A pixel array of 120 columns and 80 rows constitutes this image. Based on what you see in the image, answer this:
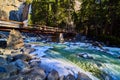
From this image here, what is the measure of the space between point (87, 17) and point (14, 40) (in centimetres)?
3193

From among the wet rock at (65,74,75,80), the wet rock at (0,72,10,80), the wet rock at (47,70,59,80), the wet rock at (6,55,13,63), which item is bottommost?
the wet rock at (65,74,75,80)

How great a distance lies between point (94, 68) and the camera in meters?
18.9

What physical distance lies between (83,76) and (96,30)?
34.6 meters

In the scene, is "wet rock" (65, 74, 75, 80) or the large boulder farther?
the large boulder

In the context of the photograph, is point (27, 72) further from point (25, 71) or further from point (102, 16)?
point (102, 16)

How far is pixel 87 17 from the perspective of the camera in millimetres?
53906

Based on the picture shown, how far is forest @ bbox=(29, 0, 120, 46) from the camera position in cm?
4594

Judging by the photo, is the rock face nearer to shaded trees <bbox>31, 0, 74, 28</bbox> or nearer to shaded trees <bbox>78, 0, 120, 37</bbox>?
shaded trees <bbox>78, 0, 120, 37</bbox>

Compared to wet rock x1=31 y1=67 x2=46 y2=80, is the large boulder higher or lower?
higher

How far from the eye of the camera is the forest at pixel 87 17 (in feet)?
151

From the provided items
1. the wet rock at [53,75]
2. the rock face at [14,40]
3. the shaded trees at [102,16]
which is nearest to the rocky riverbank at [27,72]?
the wet rock at [53,75]

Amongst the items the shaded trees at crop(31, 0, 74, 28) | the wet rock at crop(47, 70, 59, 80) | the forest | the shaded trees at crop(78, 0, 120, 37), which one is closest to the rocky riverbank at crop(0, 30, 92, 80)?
the wet rock at crop(47, 70, 59, 80)

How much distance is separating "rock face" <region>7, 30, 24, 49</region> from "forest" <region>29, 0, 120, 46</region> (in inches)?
797

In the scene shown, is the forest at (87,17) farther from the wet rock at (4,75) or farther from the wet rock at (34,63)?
the wet rock at (4,75)
